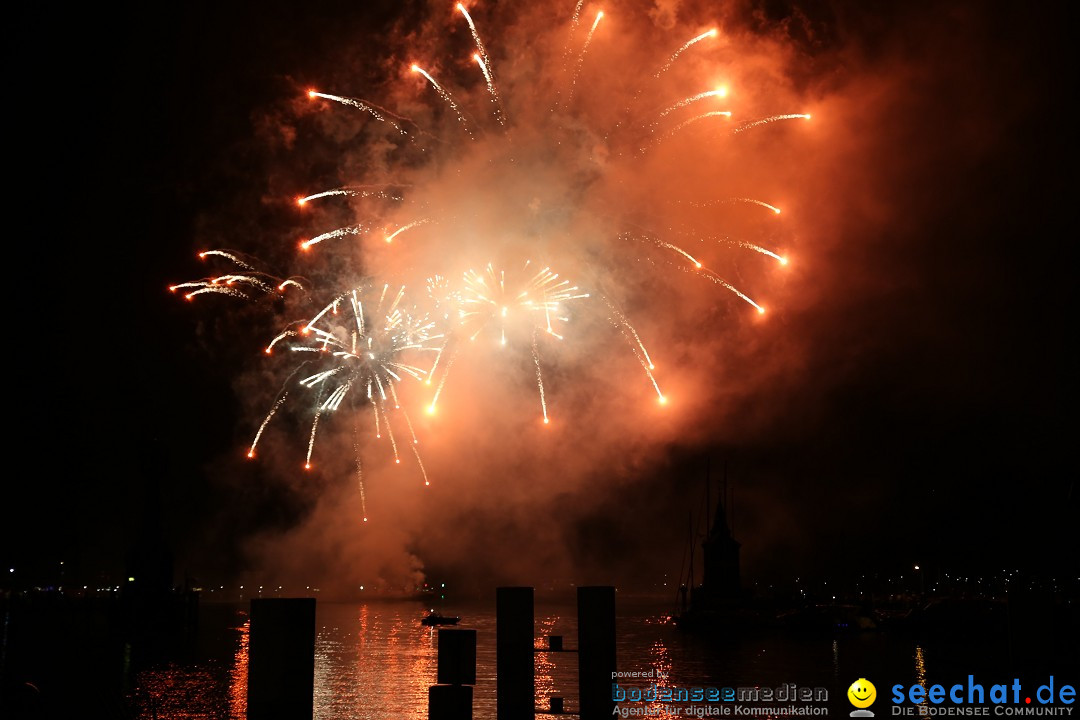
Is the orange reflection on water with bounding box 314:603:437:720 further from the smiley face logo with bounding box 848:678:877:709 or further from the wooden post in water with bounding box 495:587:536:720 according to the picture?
the wooden post in water with bounding box 495:587:536:720

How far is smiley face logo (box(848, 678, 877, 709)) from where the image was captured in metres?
25.2

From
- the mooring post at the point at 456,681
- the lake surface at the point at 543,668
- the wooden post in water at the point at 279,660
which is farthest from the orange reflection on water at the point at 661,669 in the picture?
the wooden post in water at the point at 279,660

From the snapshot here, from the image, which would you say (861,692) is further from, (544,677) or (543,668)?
(543,668)

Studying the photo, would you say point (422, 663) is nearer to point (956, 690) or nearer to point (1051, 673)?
point (956, 690)

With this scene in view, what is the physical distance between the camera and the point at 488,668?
1993 inches

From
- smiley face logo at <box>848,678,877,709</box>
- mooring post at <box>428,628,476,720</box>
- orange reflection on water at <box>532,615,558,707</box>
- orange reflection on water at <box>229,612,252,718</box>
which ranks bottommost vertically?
A: orange reflection on water at <box>229,612,252,718</box>

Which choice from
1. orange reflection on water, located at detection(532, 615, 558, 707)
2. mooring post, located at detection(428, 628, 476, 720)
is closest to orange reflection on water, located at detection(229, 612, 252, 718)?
mooring post, located at detection(428, 628, 476, 720)

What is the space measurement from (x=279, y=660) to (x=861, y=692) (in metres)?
22.6

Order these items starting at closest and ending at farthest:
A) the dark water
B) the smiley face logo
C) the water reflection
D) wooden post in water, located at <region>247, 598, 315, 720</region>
→ wooden post in water, located at <region>247, 598, 315, 720</region> < the smiley face logo < the dark water < the water reflection

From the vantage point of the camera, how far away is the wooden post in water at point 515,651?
61.3 ft

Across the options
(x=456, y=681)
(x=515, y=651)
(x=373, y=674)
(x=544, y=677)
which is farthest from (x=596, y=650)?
(x=373, y=674)

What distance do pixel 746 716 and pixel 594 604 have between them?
1671 cm

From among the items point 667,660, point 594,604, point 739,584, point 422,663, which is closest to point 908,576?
point 739,584

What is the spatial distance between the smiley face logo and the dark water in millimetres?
2083
